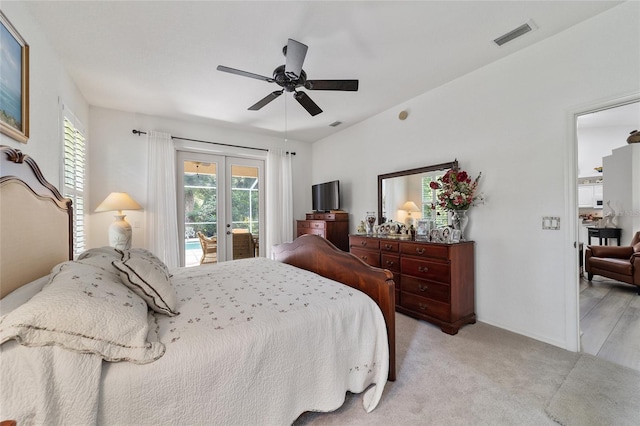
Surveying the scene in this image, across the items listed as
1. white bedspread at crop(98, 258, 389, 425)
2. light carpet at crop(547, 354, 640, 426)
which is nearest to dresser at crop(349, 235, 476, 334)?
light carpet at crop(547, 354, 640, 426)

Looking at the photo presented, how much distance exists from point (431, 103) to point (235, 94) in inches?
99.1

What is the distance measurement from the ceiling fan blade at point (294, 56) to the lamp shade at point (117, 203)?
2.91 m

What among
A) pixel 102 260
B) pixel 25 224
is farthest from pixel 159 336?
pixel 25 224

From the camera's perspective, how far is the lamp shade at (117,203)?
3314 mm

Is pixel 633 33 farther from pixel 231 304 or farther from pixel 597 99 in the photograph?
pixel 231 304

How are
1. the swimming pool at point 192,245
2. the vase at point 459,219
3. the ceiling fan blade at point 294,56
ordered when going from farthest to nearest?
the swimming pool at point 192,245 < the vase at point 459,219 < the ceiling fan blade at point 294,56

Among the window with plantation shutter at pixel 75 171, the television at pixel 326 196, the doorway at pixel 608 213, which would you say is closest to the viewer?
the doorway at pixel 608 213

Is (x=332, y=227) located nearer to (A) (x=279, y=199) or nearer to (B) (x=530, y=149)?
(A) (x=279, y=199)

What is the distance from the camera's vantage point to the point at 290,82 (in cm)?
219

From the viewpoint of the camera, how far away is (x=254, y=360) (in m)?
1.17

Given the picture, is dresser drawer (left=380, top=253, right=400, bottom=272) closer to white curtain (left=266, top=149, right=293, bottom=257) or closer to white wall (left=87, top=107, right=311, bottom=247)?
white curtain (left=266, top=149, right=293, bottom=257)

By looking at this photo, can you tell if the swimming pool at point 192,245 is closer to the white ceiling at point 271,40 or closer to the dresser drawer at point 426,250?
the white ceiling at point 271,40

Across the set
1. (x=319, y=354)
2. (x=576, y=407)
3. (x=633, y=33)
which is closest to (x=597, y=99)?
(x=633, y=33)

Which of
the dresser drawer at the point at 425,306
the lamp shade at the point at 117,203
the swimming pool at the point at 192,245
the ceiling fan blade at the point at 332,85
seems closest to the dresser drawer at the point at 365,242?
the dresser drawer at the point at 425,306
